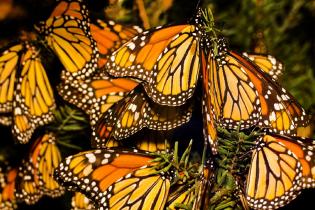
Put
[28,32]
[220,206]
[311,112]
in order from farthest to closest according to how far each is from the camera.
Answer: [28,32]
[311,112]
[220,206]

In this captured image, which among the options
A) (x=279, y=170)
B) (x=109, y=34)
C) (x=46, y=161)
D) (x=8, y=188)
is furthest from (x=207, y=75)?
(x=8, y=188)

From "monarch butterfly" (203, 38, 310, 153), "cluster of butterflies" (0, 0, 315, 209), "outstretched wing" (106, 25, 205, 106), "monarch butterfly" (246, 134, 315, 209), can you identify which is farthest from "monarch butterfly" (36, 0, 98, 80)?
"monarch butterfly" (246, 134, 315, 209)

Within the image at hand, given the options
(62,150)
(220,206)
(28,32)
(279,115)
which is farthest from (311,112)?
(28,32)

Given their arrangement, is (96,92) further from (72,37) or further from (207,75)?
(207,75)

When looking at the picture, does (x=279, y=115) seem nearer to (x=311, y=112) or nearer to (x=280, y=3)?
(x=311, y=112)

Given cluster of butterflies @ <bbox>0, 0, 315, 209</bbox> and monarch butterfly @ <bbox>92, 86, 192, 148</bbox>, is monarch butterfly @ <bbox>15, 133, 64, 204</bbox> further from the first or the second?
monarch butterfly @ <bbox>92, 86, 192, 148</bbox>
